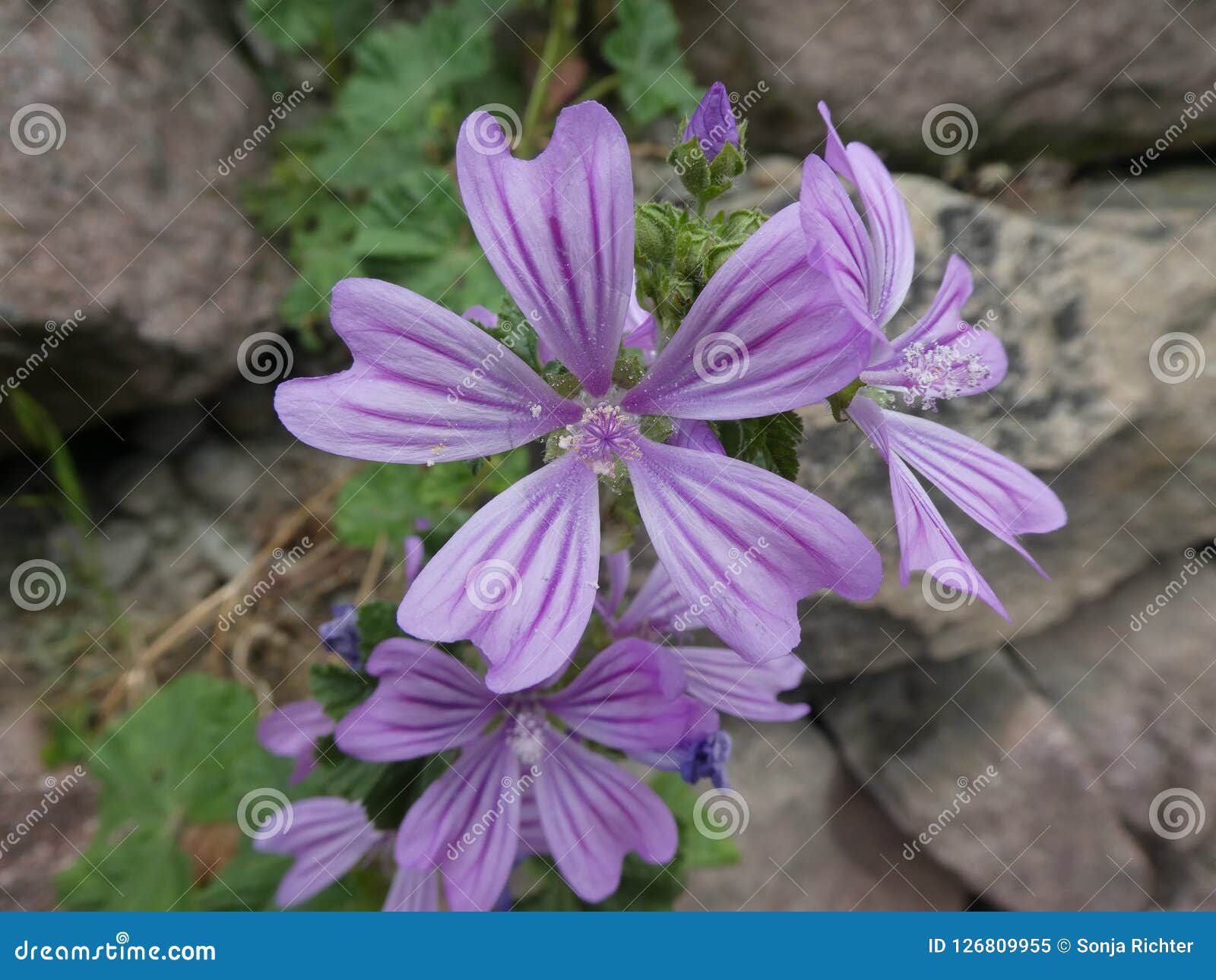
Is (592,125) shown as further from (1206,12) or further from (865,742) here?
(1206,12)

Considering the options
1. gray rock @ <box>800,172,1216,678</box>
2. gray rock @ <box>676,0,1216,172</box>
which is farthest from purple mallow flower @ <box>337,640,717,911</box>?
gray rock @ <box>676,0,1216,172</box>

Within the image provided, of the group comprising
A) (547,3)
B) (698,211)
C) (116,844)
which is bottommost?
(116,844)

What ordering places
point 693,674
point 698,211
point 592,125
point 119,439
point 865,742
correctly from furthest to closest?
point 119,439 < point 865,742 < point 693,674 < point 698,211 < point 592,125

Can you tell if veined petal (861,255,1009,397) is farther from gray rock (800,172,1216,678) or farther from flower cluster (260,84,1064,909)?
gray rock (800,172,1216,678)

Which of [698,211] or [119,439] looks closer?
[698,211]

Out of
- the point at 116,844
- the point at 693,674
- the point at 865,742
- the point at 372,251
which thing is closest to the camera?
the point at 693,674

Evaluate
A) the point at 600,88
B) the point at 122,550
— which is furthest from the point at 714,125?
the point at 122,550

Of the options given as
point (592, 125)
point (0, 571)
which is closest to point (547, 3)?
point (592, 125)

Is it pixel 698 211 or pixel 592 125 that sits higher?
pixel 592 125
